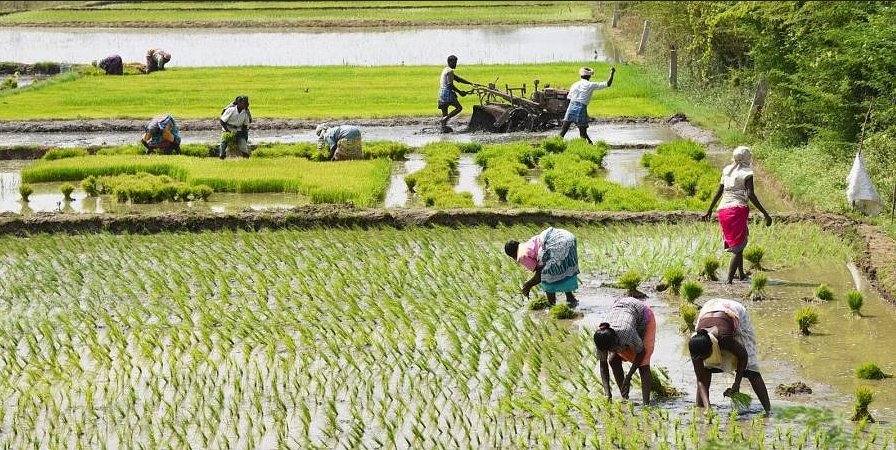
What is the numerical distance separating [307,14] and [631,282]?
34.0 metres

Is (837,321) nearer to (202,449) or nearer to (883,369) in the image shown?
(883,369)

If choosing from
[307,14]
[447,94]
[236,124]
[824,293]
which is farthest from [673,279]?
[307,14]

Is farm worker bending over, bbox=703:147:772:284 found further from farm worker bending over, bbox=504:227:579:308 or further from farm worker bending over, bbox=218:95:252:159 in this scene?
farm worker bending over, bbox=218:95:252:159

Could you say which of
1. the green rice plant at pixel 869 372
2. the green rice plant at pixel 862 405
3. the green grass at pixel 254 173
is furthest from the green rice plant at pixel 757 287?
the green grass at pixel 254 173

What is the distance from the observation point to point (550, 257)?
959 cm

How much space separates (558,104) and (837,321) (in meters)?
10.8

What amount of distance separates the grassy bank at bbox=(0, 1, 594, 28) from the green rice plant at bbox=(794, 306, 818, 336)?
104 ft

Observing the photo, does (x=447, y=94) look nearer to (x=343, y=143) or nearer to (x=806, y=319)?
(x=343, y=143)

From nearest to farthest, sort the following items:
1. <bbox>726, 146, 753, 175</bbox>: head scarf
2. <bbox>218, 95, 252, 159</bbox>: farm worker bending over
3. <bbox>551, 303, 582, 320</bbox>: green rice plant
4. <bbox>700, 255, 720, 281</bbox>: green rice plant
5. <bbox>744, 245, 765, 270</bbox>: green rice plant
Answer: <bbox>551, 303, 582, 320</bbox>: green rice plant
<bbox>726, 146, 753, 175</bbox>: head scarf
<bbox>700, 255, 720, 281</bbox>: green rice plant
<bbox>744, 245, 765, 270</bbox>: green rice plant
<bbox>218, 95, 252, 159</bbox>: farm worker bending over

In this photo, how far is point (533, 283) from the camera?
9750 millimetres

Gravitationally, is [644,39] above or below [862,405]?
above

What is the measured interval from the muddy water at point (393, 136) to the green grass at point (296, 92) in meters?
0.82

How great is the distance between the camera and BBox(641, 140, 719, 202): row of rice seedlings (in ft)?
48.2

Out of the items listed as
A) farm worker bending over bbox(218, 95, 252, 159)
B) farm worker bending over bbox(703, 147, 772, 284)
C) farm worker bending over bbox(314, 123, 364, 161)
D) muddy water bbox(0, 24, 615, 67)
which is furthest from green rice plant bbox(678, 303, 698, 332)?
muddy water bbox(0, 24, 615, 67)
